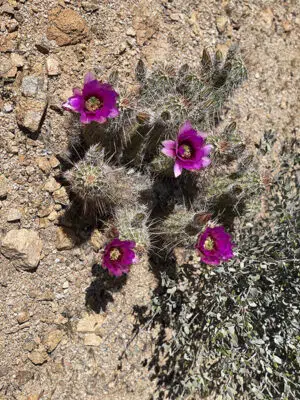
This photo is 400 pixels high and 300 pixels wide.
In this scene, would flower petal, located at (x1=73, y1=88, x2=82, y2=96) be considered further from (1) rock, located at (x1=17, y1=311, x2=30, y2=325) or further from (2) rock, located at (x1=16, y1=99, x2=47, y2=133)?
(1) rock, located at (x1=17, y1=311, x2=30, y2=325)

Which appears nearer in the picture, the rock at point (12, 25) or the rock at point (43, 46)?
the rock at point (12, 25)

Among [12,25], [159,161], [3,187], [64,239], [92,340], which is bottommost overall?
[92,340]

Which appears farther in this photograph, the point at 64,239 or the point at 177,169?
the point at 64,239

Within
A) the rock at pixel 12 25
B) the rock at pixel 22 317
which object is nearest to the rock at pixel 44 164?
the rock at pixel 12 25

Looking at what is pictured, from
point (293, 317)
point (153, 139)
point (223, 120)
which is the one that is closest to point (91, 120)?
point (153, 139)

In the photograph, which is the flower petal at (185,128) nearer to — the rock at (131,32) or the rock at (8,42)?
the rock at (131,32)

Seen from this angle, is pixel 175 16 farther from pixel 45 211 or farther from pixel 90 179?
pixel 45 211

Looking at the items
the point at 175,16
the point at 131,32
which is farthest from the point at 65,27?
the point at 175,16
